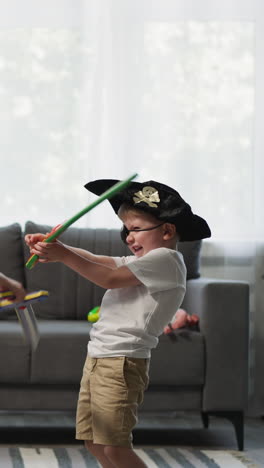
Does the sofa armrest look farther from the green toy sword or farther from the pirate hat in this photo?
the green toy sword

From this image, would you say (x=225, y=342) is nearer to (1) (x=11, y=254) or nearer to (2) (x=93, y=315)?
(2) (x=93, y=315)

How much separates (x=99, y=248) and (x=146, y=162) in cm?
66

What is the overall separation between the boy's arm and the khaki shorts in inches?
6.8

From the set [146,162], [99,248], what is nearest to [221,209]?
[146,162]

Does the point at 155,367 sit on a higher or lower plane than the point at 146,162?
lower

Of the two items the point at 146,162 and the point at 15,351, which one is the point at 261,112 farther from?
the point at 15,351

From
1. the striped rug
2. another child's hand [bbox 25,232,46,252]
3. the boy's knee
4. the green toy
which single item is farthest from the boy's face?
the green toy

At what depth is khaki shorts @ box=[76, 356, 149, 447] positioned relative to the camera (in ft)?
5.61

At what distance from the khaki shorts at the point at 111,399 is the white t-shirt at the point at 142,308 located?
0.09 ft

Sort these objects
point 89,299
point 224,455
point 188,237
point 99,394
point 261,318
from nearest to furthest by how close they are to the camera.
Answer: point 99,394, point 188,237, point 224,455, point 89,299, point 261,318

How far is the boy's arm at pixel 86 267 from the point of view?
5.13 feet

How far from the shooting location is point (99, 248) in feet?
10.9

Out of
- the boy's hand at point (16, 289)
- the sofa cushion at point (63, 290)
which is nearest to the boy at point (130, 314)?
the boy's hand at point (16, 289)

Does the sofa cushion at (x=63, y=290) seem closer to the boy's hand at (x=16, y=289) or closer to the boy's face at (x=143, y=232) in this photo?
the boy's face at (x=143, y=232)
